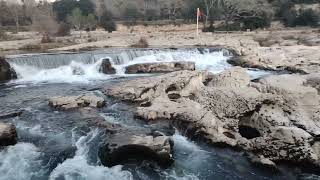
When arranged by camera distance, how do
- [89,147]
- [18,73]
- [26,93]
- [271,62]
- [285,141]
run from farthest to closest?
[271,62], [18,73], [26,93], [89,147], [285,141]

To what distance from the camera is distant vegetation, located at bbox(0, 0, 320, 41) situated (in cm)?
4450

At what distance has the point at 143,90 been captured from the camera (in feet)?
51.7

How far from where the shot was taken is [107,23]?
50.4 m

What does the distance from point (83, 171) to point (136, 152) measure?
1.42 meters

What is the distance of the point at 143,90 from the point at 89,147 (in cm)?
528

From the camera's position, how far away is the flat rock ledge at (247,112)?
10.2 metres

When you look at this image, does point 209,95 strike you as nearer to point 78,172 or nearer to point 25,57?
point 78,172

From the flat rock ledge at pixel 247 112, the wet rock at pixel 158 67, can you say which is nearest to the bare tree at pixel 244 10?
the wet rock at pixel 158 67

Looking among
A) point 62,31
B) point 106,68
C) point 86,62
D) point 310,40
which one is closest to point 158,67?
point 106,68

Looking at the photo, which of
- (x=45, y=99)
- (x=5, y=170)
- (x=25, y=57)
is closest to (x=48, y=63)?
(x=25, y=57)

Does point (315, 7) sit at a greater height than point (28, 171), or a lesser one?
greater

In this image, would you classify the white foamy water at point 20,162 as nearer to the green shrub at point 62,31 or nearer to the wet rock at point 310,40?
the wet rock at point 310,40

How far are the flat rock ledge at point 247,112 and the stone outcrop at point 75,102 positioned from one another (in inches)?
50.6

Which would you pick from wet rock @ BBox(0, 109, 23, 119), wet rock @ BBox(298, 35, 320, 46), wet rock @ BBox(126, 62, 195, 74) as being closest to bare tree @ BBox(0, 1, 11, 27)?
wet rock @ BBox(126, 62, 195, 74)
